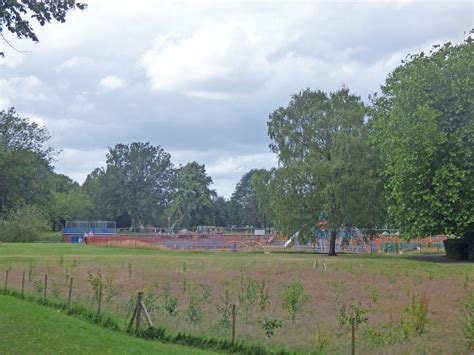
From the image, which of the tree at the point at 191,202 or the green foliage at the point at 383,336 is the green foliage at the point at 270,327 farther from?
the tree at the point at 191,202

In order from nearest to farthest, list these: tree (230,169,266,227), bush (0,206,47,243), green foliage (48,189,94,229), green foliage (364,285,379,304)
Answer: green foliage (364,285,379,304), bush (0,206,47,243), green foliage (48,189,94,229), tree (230,169,266,227)

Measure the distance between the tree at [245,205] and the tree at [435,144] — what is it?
9714 centimetres

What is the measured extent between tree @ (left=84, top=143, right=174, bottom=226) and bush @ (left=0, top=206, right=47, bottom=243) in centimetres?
4626

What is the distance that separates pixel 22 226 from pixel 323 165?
47.5m

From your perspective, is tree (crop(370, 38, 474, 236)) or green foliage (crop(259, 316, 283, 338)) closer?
green foliage (crop(259, 316, 283, 338))

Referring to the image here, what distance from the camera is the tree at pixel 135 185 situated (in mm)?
133375

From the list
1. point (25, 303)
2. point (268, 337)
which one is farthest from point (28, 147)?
point (268, 337)

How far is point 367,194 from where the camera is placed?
51.2 meters

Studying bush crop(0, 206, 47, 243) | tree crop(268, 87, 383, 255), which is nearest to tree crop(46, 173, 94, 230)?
bush crop(0, 206, 47, 243)

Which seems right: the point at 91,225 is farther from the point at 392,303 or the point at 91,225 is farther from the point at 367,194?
the point at 392,303

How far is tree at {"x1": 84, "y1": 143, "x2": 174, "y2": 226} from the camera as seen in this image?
133 m

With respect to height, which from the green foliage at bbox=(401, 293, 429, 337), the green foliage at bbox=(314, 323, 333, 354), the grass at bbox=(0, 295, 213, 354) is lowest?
the grass at bbox=(0, 295, 213, 354)

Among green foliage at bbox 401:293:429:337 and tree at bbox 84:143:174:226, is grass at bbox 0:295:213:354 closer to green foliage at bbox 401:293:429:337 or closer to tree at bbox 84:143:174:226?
green foliage at bbox 401:293:429:337

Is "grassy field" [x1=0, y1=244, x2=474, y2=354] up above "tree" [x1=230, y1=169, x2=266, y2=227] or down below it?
below
